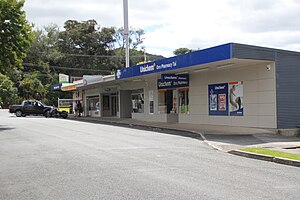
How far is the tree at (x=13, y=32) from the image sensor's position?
24312 mm

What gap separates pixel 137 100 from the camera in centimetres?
3262

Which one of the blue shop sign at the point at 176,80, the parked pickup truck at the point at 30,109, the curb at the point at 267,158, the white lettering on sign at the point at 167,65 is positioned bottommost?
the curb at the point at 267,158

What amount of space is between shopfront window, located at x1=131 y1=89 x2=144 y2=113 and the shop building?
0.86 meters

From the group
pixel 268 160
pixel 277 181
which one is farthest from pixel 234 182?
pixel 268 160

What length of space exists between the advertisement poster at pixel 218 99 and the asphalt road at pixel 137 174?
29.1 ft

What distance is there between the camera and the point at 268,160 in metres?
11.3

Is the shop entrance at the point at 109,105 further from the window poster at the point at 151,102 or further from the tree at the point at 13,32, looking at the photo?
the tree at the point at 13,32

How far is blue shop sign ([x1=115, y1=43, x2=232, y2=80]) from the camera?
1775cm

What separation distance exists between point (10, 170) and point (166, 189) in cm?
Result: 439

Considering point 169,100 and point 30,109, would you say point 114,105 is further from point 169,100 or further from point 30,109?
point 169,100

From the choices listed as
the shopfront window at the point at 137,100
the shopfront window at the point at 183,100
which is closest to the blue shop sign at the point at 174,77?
the shopfront window at the point at 183,100

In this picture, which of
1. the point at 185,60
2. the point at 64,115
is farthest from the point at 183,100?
the point at 64,115

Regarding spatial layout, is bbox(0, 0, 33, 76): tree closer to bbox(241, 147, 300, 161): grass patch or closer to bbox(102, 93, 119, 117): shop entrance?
bbox(102, 93, 119, 117): shop entrance

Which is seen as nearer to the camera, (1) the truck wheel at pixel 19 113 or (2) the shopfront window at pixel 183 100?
(2) the shopfront window at pixel 183 100
